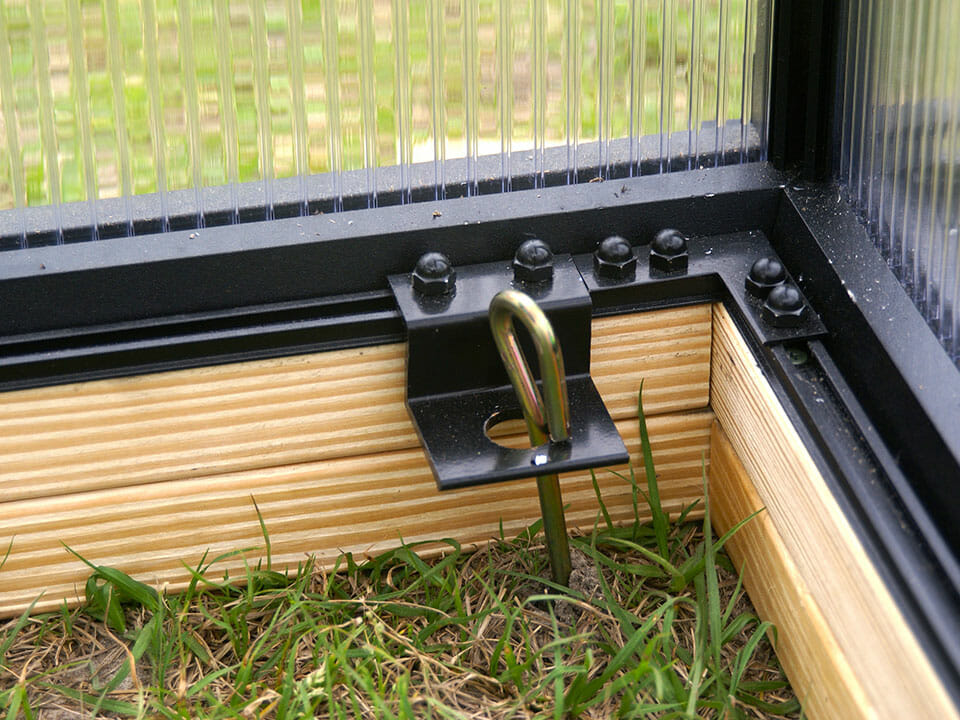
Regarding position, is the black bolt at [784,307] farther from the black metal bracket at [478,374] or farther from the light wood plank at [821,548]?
the black metal bracket at [478,374]

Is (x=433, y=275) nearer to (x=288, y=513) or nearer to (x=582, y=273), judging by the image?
(x=582, y=273)

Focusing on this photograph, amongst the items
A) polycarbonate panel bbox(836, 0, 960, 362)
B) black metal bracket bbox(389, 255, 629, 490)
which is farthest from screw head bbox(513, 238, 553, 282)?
polycarbonate panel bbox(836, 0, 960, 362)

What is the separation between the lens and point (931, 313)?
48.0 inches

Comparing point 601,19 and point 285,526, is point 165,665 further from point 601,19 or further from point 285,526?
point 601,19

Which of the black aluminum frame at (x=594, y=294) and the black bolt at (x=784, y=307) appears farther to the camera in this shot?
the black bolt at (x=784, y=307)

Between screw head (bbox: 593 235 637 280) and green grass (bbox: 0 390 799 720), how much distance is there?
0.72 feet

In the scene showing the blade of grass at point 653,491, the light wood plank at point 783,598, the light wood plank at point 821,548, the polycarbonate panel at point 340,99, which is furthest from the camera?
the blade of grass at point 653,491

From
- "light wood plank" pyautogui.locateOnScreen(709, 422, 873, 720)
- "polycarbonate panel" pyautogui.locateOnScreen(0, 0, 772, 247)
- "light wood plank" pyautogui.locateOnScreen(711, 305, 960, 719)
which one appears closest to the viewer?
"light wood plank" pyautogui.locateOnScreen(711, 305, 960, 719)

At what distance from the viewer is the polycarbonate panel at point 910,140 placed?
3.86ft

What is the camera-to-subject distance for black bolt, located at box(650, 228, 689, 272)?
1313 millimetres

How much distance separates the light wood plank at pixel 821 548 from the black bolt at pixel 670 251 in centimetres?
6

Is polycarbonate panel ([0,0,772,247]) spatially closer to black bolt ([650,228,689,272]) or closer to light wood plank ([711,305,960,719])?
black bolt ([650,228,689,272])

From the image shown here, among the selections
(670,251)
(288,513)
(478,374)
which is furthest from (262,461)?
(670,251)

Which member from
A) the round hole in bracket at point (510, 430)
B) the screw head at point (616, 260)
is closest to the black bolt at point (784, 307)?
the screw head at point (616, 260)
